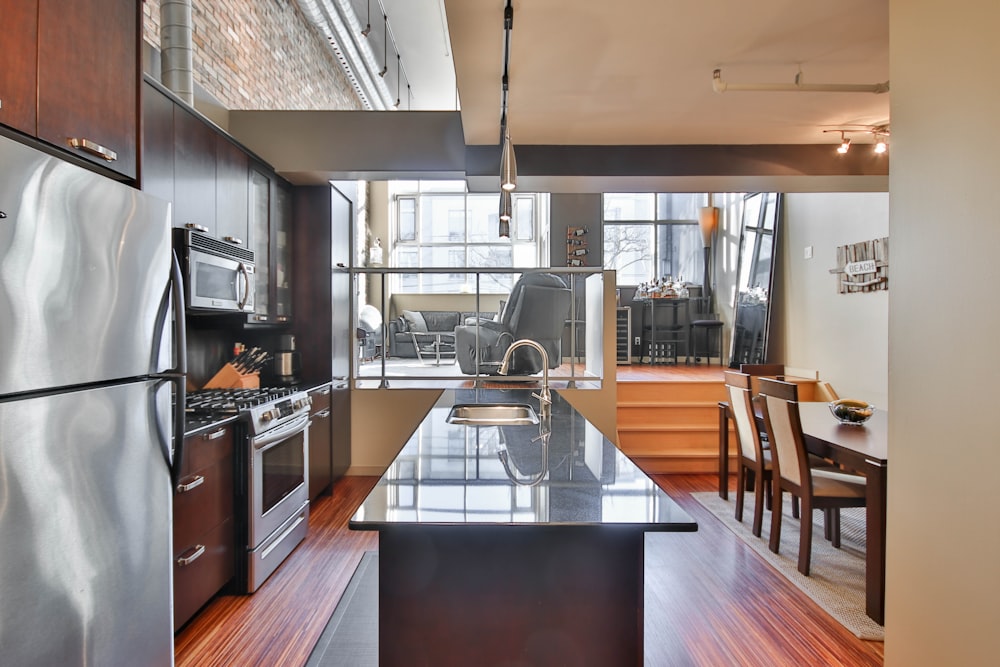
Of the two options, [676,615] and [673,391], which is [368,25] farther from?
[676,615]

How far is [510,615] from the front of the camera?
1.27 metres

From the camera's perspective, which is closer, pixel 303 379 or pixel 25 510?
pixel 25 510

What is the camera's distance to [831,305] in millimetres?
5684

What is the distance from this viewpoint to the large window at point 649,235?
904 centimetres

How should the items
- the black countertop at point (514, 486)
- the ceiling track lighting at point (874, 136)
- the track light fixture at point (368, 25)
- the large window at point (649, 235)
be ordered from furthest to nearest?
the large window at point (649, 235)
the track light fixture at point (368, 25)
the ceiling track lighting at point (874, 136)
the black countertop at point (514, 486)

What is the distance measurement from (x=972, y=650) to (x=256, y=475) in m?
2.74

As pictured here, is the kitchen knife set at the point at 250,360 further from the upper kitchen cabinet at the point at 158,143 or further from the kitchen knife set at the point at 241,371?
the upper kitchen cabinet at the point at 158,143

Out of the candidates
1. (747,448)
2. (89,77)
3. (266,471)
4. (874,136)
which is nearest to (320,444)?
(266,471)

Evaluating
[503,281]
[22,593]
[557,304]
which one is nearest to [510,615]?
[22,593]

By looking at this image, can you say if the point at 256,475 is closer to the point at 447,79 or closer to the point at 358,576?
the point at 358,576

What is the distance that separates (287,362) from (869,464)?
11.7ft

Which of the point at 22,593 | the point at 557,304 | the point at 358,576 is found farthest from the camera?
the point at 557,304

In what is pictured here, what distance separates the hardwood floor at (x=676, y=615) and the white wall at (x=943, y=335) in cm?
56

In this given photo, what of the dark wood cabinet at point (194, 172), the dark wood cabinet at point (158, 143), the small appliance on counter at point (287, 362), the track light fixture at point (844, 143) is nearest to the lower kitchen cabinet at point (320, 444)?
the small appliance on counter at point (287, 362)
